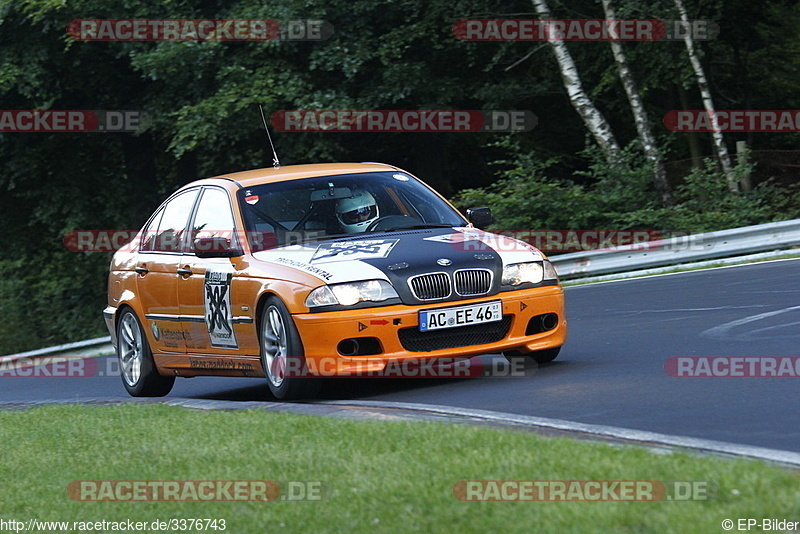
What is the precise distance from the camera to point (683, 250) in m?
18.0

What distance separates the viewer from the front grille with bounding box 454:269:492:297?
8.89 m

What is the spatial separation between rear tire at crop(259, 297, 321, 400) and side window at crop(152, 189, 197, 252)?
5.64 ft

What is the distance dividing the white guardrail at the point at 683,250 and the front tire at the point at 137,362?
8.66 metres

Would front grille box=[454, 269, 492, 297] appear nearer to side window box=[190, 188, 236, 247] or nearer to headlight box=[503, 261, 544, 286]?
headlight box=[503, 261, 544, 286]

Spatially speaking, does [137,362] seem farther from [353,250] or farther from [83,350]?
[83,350]

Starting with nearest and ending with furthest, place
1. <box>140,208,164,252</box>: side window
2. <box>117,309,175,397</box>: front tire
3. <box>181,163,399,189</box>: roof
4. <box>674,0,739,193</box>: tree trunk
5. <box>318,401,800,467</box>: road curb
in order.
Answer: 1. <box>318,401,800,467</box>: road curb
2. <box>181,163,399,189</box>: roof
3. <box>117,309,175,397</box>: front tire
4. <box>140,208,164,252</box>: side window
5. <box>674,0,739,193</box>: tree trunk

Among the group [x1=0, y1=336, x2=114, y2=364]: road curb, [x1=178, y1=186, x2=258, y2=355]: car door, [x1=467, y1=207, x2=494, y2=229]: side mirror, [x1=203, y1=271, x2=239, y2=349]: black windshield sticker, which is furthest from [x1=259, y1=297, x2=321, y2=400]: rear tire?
[x1=0, y1=336, x2=114, y2=364]: road curb

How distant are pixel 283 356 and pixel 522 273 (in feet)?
5.72

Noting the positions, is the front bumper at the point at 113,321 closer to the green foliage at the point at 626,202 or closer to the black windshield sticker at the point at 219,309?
the black windshield sticker at the point at 219,309

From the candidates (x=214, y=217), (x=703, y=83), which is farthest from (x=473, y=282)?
(x=703, y=83)

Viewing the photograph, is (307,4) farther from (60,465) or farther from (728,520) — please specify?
(728,520)

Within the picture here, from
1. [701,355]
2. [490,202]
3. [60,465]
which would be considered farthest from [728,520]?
[490,202]

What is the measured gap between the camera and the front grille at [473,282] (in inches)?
350

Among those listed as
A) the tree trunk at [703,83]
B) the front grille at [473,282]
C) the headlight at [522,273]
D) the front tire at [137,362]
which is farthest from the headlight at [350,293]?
the tree trunk at [703,83]
